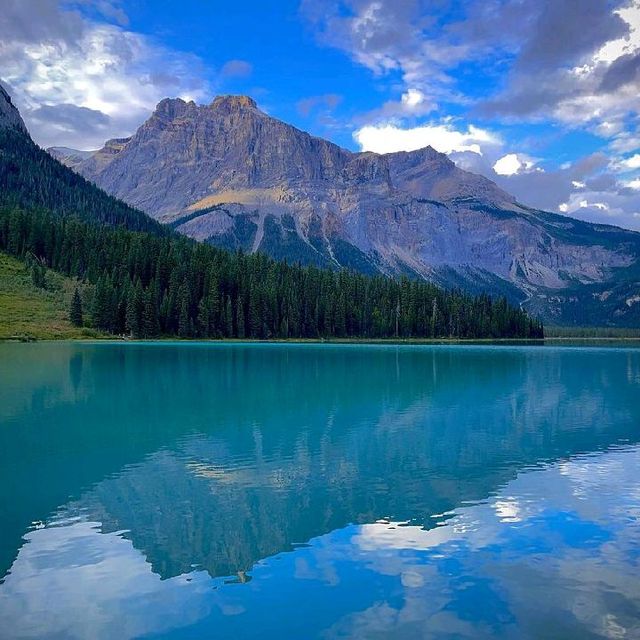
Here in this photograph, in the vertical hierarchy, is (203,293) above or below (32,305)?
above

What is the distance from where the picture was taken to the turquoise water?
12859 mm

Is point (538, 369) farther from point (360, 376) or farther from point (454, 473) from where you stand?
point (454, 473)

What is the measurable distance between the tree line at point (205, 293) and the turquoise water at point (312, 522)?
103m

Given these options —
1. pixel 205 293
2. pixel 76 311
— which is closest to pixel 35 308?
pixel 76 311

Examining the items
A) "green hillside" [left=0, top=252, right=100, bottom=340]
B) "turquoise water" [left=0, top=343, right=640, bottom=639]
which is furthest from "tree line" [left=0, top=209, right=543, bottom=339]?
"turquoise water" [left=0, top=343, right=640, bottom=639]

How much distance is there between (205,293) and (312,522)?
13813cm

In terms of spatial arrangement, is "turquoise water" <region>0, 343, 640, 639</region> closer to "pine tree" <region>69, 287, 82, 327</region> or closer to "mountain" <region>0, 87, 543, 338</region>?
"pine tree" <region>69, 287, 82, 327</region>

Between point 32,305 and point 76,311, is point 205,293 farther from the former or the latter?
point 32,305

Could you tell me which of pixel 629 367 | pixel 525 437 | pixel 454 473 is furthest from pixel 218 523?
pixel 629 367

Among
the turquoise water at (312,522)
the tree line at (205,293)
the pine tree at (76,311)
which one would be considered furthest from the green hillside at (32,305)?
the turquoise water at (312,522)

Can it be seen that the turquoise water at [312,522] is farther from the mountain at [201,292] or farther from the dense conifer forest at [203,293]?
the mountain at [201,292]

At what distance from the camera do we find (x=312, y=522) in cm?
1884

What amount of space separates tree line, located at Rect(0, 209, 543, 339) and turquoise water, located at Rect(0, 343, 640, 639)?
339ft

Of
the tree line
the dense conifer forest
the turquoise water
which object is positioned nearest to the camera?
the turquoise water
